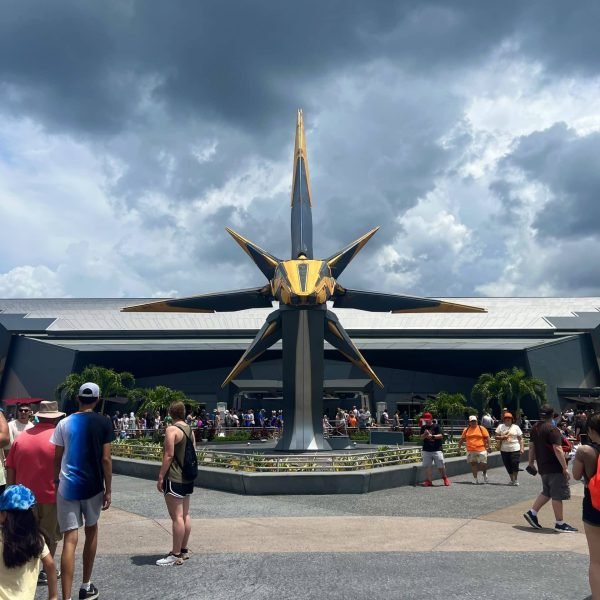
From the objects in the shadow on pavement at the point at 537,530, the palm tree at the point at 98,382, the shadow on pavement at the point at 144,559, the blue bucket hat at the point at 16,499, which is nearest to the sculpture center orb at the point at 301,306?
the shadow on pavement at the point at 537,530

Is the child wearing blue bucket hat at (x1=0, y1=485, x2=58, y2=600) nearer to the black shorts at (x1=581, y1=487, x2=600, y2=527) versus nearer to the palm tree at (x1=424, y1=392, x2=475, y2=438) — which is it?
the black shorts at (x1=581, y1=487, x2=600, y2=527)

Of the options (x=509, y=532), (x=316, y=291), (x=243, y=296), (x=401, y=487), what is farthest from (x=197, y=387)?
(x=509, y=532)

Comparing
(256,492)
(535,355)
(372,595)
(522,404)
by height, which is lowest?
(372,595)

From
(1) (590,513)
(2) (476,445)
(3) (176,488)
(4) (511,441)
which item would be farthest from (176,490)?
(2) (476,445)

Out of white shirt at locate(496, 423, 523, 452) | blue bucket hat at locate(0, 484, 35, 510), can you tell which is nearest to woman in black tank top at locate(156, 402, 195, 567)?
blue bucket hat at locate(0, 484, 35, 510)

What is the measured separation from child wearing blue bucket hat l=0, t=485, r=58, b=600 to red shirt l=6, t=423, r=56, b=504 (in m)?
1.80

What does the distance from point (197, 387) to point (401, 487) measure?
3683 centimetres

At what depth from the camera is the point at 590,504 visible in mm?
4781

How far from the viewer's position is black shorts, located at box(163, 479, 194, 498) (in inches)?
252

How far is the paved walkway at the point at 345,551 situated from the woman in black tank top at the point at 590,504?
32.7 inches

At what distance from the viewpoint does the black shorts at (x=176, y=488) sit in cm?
641

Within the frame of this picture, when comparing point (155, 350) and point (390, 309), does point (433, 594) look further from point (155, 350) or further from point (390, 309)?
point (155, 350)

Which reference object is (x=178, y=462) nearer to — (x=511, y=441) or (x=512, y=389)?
(x=511, y=441)

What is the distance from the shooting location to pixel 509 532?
8133 millimetres
